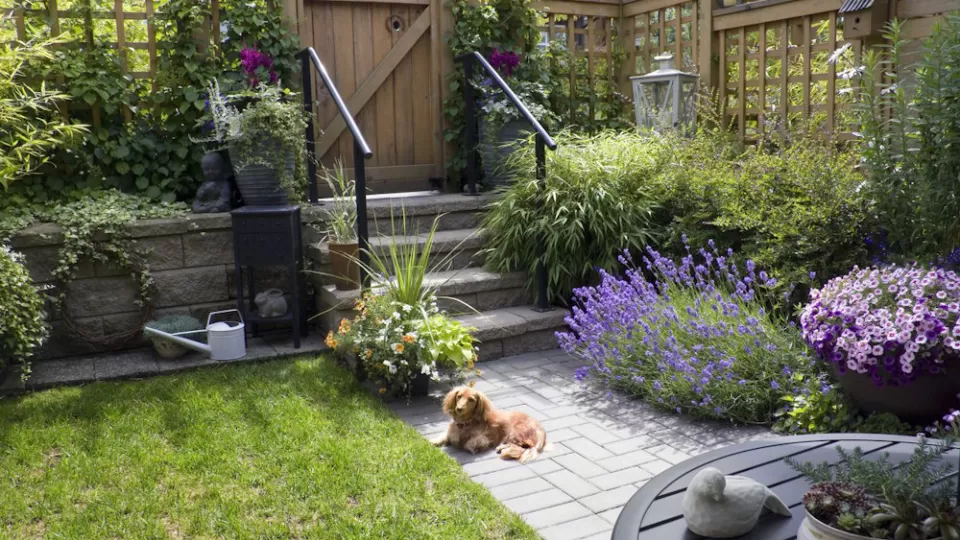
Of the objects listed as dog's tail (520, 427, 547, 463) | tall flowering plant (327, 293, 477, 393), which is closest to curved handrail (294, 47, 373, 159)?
tall flowering plant (327, 293, 477, 393)

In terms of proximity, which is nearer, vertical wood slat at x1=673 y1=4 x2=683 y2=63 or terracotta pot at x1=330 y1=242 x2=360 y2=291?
terracotta pot at x1=330 y1=242 x2=360 y2=291

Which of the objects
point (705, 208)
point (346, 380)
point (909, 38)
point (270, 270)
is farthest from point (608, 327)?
point (909, 38)

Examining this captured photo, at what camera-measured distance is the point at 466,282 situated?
4.85 m

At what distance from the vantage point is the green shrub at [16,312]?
379 cm

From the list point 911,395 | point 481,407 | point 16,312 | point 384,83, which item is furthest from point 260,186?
point 911,395

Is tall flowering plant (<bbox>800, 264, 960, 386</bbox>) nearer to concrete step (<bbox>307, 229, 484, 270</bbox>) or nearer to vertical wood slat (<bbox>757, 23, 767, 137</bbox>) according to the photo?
concrete step (<bbox>307, 229, 484, 270</bbox>)

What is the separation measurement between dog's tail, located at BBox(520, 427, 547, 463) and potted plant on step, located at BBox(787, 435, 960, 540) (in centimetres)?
196

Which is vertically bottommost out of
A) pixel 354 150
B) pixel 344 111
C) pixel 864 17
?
pixel 354 150

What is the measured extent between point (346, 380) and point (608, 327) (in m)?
1.31

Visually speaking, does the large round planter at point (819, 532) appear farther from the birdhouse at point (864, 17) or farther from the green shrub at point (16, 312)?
the birdhouse at point (864, 17)

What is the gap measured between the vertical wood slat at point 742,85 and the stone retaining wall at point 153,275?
3529 millimetres

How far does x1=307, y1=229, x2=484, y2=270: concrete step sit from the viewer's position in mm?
5016

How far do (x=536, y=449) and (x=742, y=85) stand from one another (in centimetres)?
361

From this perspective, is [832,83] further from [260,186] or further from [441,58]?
[260,186]
